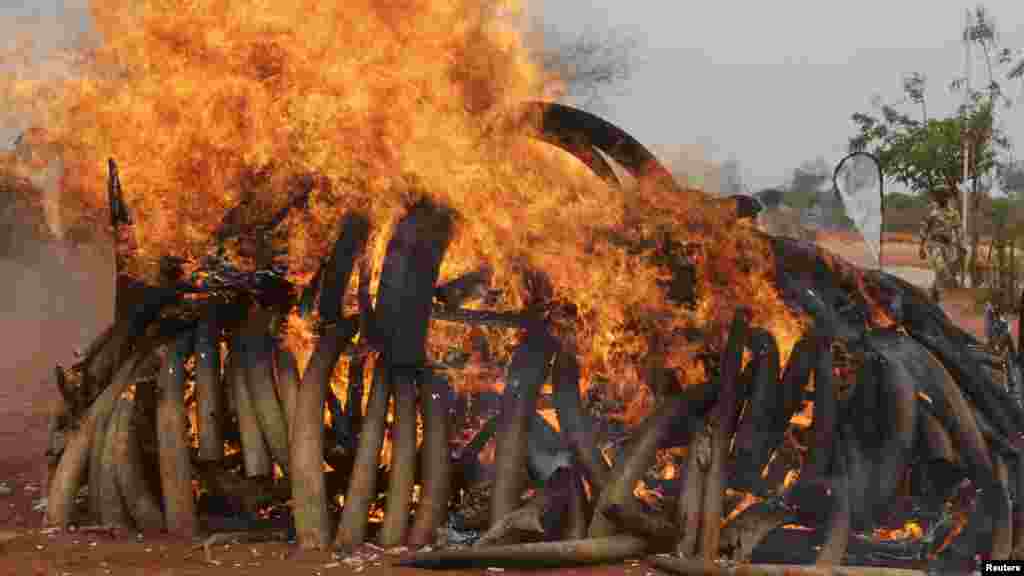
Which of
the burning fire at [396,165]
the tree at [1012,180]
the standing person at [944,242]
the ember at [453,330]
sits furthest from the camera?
the tree at [1012,180]

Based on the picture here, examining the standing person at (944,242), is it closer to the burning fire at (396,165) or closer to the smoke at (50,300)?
the smoke at (50,300)

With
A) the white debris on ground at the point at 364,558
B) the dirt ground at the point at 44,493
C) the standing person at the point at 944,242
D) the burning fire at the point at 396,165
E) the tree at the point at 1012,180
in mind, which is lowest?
the white debris on ground at the point at 364,558

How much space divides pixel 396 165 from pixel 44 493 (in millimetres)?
2890

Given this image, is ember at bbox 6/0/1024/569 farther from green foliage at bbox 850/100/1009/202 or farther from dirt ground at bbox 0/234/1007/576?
green foliage at bbox 850/100/1009/202

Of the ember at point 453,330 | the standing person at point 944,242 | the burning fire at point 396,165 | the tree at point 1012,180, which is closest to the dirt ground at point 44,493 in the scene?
the ember at point 453,330

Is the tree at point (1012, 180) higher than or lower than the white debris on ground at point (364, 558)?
higher

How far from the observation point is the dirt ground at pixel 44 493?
4855 millimetres

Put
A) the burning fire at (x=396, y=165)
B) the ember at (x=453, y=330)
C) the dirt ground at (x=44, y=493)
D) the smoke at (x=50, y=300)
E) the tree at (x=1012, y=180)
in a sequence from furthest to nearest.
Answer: the tree at (x=1012, y=180)
the smoke at (x=50, y=300)
the burning fire at (x=396, y=165)
the ember at (x=453, y=330)
the dirt ground at (x=44, y=493)

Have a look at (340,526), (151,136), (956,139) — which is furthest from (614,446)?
(956,139)

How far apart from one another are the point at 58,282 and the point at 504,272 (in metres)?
18.0

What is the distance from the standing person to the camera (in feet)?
86.9

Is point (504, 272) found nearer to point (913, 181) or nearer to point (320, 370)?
point (320, 370)

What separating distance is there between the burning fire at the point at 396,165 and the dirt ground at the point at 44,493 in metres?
1.26

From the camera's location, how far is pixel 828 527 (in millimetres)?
5141
